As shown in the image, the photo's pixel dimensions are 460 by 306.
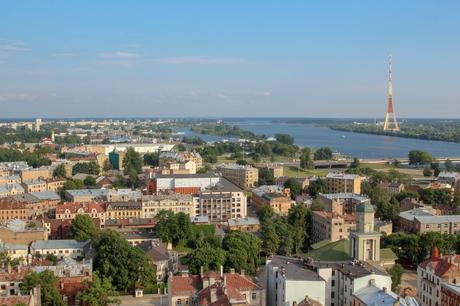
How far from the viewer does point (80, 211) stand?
37.7m

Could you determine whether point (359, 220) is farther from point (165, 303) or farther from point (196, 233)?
point (196, 233)

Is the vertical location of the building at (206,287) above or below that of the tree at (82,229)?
above

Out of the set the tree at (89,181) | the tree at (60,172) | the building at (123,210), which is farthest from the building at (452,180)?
the tree at (60,172)

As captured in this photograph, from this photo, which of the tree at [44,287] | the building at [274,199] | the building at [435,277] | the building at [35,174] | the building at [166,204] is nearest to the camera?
the tree at [44,287]

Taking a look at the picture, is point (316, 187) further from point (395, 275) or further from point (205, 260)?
point (205, 260)

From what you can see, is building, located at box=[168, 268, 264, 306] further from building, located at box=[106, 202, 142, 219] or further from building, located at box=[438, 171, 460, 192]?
building, located at box=[438, 171, 460, 192]

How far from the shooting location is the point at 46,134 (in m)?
122

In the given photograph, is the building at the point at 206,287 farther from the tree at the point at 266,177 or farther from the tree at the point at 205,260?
the tree at the point at 266,177

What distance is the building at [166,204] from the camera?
131 ft

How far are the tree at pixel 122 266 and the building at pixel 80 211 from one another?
12285mm

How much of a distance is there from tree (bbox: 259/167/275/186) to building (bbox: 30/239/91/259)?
3099 centimetres

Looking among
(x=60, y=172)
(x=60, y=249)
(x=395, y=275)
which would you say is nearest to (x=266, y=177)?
(x=60, y=172)

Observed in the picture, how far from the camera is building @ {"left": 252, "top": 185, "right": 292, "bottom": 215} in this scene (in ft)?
140

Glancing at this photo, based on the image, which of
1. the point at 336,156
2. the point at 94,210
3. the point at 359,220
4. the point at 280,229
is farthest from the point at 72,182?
the point at 336,156
